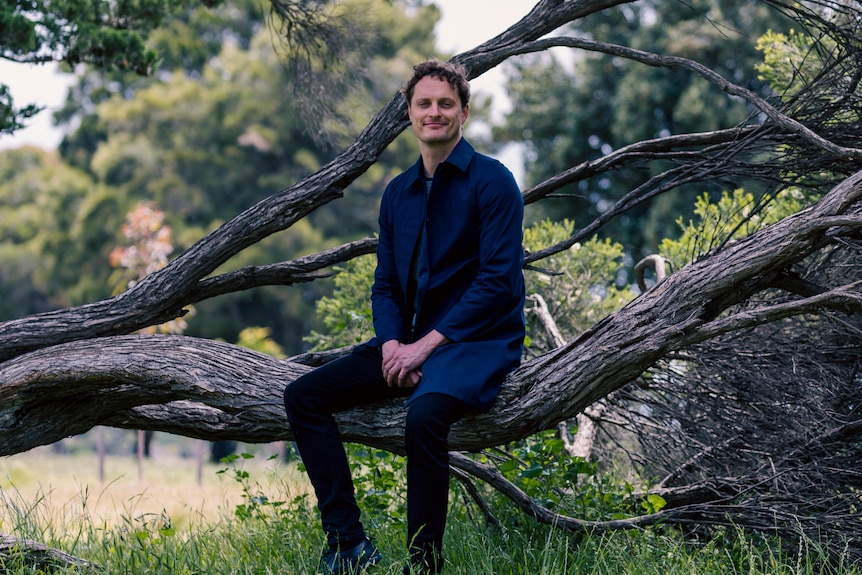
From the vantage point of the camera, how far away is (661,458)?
5.30 meters

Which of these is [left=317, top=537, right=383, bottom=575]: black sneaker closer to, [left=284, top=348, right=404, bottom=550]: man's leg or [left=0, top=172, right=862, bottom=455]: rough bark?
[left=284, top=348, right=404, bottom=550]: man's leg

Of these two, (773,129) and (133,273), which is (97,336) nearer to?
(773,129)

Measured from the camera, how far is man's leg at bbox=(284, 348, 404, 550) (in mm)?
3643

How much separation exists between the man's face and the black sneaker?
162cm

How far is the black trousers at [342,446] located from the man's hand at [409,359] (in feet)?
0.39

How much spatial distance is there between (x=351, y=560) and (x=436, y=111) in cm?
178

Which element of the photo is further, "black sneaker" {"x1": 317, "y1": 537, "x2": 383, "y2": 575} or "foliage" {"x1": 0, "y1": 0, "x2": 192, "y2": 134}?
"foliage" {"x1": 0, "y1": 0, "x2": 192, "y2": 134}

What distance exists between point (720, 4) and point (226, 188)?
13980mm

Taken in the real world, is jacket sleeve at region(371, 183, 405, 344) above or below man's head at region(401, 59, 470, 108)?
below

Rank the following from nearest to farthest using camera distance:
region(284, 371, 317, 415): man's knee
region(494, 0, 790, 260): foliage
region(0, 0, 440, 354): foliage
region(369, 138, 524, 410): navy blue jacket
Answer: region(369, 138, 524, 410): navy blue jacket
region(284, 371, 317, 415): man's knee
region(494, 0, 790, 260): foliage
region(0, 0, 440, 354): foliage

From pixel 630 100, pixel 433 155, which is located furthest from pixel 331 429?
pixel 630 100

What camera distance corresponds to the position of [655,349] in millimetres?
3736

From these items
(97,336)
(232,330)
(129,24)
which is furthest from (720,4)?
(97,336)

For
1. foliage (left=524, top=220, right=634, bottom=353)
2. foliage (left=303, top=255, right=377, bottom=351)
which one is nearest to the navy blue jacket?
foliage (left=303, top=255, right=377, bottom=351)
